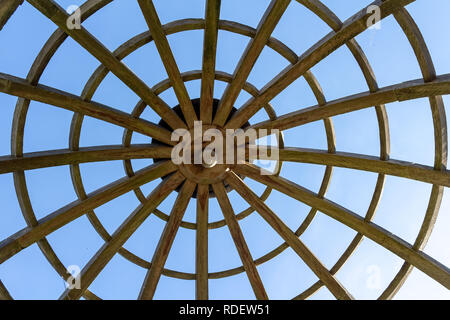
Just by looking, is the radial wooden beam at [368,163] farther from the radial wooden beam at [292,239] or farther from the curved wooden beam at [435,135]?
the radial wooden beam at [292,239]

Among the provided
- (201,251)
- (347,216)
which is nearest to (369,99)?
(347,216)

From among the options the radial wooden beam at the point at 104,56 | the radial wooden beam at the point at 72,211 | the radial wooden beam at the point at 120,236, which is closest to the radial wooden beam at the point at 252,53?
the radial wooden beam at the point at 104,56

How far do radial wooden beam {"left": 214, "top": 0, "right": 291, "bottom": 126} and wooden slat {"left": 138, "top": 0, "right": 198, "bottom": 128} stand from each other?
3.35 ft

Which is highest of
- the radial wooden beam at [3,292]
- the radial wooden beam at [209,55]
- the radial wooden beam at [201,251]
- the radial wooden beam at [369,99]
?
the radial wooden beam at [209,55]

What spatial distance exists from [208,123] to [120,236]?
513 centimetres

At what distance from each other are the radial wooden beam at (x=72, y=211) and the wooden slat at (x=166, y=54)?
2119mm

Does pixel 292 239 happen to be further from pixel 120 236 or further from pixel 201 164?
pixel 120 236

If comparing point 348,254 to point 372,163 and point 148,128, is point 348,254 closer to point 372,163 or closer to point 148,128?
point 372,163

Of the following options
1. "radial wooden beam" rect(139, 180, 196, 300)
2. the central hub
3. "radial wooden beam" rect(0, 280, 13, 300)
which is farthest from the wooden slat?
"radial wooden beam" rect(0, 280, 13, 300)

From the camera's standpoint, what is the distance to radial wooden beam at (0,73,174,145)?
39.9 ft

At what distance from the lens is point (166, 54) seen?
41.0 ft

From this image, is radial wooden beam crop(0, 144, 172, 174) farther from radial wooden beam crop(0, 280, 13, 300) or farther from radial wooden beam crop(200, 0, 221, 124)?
radial wooden beam crop(0, 280, 13, 300)

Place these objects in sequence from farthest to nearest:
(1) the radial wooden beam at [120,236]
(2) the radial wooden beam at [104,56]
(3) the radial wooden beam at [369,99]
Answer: (1) the radial wooden beam at [120,236], (3) the radial wooden beam at [369,99], (2) the radial wooden beam at [104,56]

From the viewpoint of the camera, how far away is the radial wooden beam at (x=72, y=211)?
13.6 meters
